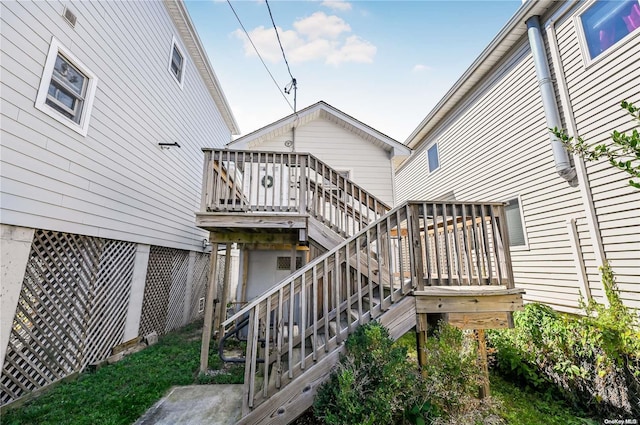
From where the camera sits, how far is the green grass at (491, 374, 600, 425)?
3414 millimetres

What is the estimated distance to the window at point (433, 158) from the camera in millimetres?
10383

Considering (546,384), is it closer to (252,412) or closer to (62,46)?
(252,412)

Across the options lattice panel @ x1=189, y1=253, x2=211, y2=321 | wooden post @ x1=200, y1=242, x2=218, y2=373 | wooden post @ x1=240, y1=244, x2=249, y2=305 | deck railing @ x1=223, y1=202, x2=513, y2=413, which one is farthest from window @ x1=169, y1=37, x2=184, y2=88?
deck railing @ x1=223, y1=202, x2=513, y2=413

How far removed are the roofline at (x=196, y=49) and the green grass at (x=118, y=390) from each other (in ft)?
28.5

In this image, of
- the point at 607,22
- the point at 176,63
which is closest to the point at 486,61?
the point at 607,22

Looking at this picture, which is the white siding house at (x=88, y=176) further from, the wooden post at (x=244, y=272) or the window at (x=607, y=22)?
the window at (x=607, y=22)

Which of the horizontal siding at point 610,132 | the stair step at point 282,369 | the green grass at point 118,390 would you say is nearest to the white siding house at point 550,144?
the horizontal siding at point 610,132

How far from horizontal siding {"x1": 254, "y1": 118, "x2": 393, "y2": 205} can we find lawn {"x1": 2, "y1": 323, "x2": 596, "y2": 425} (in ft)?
15.7

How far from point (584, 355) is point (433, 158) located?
8143mm

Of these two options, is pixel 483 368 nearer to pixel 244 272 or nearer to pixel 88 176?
pixel 244 272

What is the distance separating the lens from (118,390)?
3869 mm

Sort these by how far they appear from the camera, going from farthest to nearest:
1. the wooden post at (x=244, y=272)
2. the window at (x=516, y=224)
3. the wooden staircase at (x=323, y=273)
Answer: the window at (x=516, y=224) → the wooden post at (x=244, y=272) → the wooden staircase at (x=323, y=273)

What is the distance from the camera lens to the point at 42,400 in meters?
3.54

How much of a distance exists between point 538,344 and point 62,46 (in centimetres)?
904
